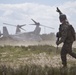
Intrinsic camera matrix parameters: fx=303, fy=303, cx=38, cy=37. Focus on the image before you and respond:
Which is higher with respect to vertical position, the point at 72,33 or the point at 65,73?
the point at 72,33

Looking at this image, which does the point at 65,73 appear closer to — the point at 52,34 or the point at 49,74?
the point at 49,74

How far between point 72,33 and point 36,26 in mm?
64421

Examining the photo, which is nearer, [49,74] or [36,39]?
[49,74]

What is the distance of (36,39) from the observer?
220 feet

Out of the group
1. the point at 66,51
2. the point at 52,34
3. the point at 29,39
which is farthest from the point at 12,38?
the point at 66,51

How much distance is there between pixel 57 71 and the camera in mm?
7434

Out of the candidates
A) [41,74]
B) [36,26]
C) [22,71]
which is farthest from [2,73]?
[36,26]

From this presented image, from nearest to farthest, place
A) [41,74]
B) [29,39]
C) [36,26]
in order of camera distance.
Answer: [41,74], [29,39], [36,26]

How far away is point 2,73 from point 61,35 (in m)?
3.45

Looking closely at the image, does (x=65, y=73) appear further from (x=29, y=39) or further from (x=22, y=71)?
(x=29, y=39)

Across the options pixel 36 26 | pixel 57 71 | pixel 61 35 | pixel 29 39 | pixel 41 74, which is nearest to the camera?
pixel 41 74

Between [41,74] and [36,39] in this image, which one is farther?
[36,39]

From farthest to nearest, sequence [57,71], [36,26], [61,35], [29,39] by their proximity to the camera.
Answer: [36,26] → [29,39] → [61,35] → [57,71]

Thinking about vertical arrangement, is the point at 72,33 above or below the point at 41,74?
above
